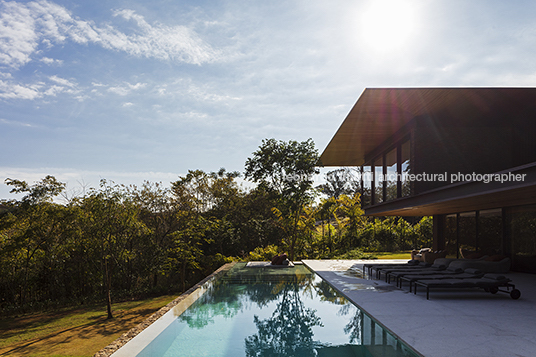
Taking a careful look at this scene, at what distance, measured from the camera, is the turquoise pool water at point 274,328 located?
4867mm

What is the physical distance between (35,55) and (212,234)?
13.1 m

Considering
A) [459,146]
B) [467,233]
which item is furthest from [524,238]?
[459,146]

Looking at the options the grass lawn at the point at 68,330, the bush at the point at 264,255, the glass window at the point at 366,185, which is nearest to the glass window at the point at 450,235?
the glass window at the point at 366,185

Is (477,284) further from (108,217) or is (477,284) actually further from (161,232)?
(161,232)

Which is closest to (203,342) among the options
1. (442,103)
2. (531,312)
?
(531,312)

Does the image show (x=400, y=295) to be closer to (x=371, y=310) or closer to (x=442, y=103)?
(x=371, y=310)

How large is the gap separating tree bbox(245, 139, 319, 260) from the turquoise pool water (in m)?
9.49

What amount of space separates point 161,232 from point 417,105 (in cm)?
1397

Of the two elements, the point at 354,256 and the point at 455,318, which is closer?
the point at 455,318

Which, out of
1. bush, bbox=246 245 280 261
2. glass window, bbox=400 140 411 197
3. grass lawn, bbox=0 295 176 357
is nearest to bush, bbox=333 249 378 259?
bush, bbox=246 245 280 261

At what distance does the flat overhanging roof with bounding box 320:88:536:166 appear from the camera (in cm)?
1008

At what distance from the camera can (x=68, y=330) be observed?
12.7m

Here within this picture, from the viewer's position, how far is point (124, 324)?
1338 centimetres

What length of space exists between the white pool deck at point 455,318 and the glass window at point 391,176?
17.4 feet
